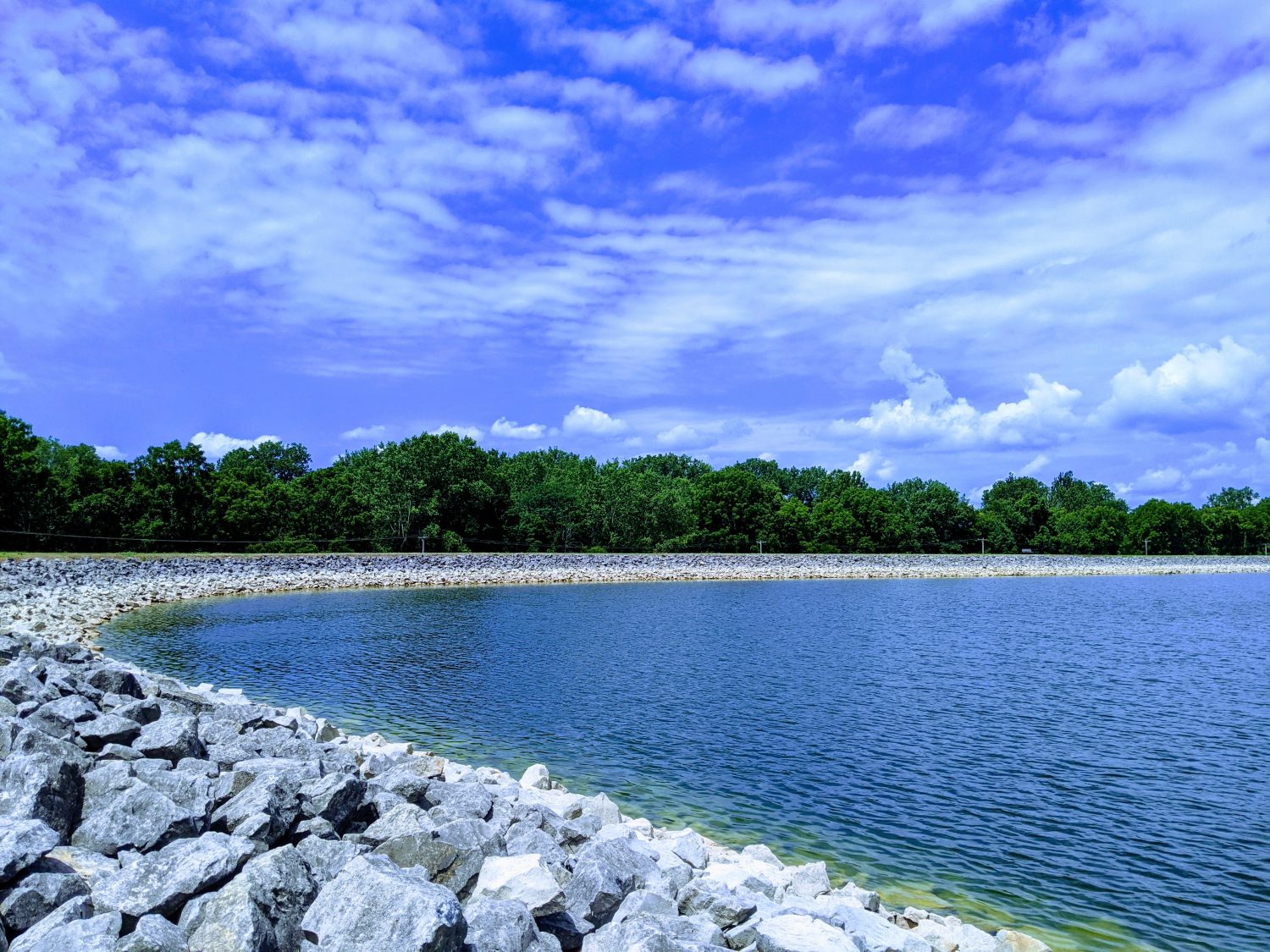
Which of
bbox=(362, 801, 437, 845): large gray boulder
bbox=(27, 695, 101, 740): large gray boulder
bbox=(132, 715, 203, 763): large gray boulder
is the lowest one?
bbox=(362, 801, 437, 845): large gray boulder

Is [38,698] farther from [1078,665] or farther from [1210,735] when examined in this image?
[1078,665]

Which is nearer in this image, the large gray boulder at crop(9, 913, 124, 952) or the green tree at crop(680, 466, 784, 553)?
the large gray boulder at crop(9, 913, 124, 952)

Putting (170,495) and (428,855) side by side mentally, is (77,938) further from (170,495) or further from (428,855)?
(170,495)

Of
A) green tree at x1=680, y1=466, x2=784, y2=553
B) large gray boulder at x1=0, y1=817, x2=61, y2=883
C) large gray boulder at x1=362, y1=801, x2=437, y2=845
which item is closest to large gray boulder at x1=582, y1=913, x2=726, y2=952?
large gray boulder at x1=362, y1=801, x2=437, y2=845

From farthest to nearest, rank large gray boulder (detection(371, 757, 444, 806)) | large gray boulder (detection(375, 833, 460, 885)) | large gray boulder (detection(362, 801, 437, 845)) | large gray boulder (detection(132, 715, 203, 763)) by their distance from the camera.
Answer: large gray boulder (detection(132, 715, 203, 763)), large gray boulder (detection(371, 757, 444, 806)), large gray boulder (detection(362, 801, 437, 845)), large gray boulder (detection(375, 833, 460, 885))

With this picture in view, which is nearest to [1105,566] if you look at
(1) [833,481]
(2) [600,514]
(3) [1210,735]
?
(1) [833,481]

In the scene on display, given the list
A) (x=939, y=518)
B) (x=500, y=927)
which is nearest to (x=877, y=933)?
(x=500, y=927)

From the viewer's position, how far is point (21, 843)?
5.17 metres

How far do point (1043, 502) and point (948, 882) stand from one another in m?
134

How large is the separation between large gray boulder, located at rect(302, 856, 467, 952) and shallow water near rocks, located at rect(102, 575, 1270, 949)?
5.23 meters

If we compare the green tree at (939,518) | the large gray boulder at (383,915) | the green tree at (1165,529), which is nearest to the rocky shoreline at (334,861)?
the large gray boulder at (383,915)

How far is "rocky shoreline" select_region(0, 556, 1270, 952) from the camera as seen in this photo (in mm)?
4816

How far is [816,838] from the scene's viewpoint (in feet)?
31.3

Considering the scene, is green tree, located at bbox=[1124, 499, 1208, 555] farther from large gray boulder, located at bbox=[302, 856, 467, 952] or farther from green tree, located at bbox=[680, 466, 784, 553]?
large gray boulder, located at bbox=[302, 856, 467, 952]
